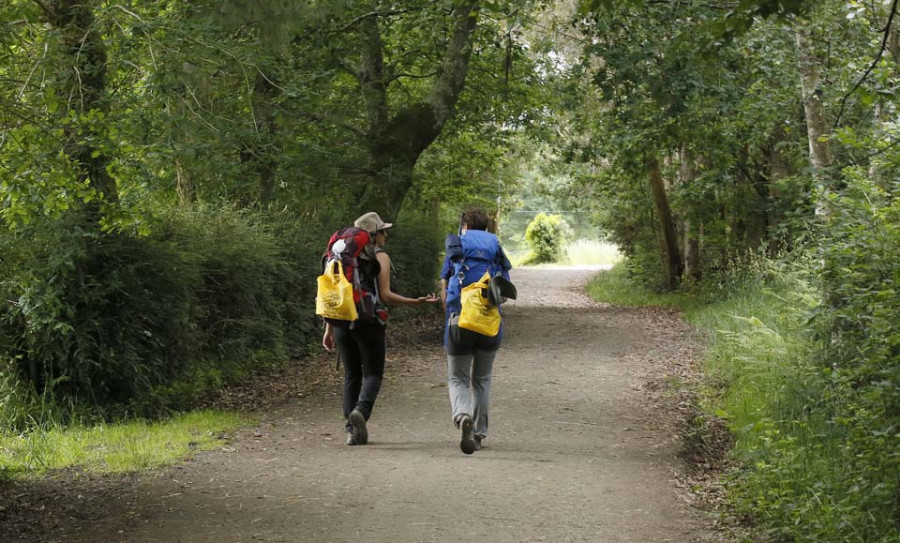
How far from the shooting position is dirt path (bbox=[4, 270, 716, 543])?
648 centimetres

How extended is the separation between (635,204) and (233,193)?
16.4 m

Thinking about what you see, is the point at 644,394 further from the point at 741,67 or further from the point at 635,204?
the point at 635,204

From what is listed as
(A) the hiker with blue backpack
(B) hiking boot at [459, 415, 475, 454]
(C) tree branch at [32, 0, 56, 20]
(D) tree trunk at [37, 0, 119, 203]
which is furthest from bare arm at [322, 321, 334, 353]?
(C) tree branch at [32, 0, 56, 20]

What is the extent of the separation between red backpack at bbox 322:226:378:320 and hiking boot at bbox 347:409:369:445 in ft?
2.87

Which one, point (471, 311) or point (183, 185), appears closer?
point (471, 311)

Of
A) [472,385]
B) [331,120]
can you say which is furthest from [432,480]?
[331,120]

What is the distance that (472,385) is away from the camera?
29.6 ft

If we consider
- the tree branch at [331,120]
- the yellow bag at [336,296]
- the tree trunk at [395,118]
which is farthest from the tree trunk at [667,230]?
the yellow bag at [336,296]

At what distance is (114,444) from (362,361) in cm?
233

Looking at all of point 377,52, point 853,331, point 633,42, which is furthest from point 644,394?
point 377,52

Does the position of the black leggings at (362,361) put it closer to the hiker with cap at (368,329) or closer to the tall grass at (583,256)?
the hiker with cap at (368,329)

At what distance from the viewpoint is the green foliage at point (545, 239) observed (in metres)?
60.6

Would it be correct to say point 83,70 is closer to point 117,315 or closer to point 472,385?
point 117,315

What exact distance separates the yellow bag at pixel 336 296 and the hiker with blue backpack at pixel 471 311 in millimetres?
818
